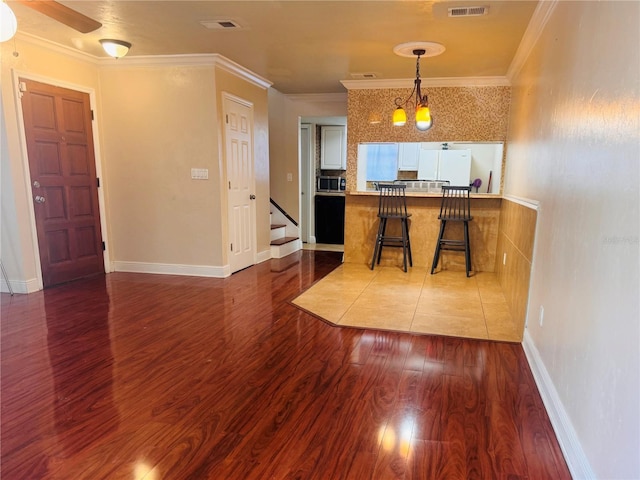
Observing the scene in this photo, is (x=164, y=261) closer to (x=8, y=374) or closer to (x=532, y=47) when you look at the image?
(x=8, y=374)

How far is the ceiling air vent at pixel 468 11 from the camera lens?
9.46 feet

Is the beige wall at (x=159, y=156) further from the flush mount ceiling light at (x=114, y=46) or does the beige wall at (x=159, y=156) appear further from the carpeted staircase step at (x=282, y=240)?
the carpeted staircase step at (x=282, y=240)

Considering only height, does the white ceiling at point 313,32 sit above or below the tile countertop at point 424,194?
above

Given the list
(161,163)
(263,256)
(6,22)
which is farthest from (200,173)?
(6,22)

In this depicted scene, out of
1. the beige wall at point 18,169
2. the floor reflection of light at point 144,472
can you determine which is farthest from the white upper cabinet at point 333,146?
the floor reflection of light at point 144,472

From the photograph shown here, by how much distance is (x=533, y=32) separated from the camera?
3152 millimetres

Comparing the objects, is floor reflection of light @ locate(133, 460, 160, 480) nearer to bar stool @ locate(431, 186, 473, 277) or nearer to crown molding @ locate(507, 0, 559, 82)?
crown molding @ locate(507, 0, 559, 82)

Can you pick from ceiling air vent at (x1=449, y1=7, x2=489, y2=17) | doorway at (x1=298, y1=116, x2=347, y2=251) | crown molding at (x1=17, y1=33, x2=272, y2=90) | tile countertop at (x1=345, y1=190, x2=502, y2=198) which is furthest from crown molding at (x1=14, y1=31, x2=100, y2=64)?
ceiling air vent at (x1=449, y1=7, x2=489, y2=17)

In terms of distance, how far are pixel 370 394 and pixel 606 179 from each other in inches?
59.7

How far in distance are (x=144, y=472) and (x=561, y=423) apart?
6.01ft

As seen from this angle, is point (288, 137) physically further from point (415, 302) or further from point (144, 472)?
point (144, 472)

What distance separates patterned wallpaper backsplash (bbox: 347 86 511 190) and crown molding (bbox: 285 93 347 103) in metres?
1.01

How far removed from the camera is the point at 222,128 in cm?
463

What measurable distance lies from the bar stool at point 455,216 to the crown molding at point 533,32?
1449 millimetres
